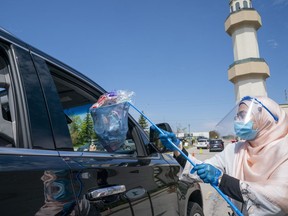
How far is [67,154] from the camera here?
1716 mm

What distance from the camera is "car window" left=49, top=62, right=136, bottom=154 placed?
2.34 metres

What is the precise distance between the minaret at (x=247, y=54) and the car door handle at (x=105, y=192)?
1798 inches

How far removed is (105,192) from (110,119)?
715 mm

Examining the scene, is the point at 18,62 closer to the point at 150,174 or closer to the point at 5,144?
the point at 5,144

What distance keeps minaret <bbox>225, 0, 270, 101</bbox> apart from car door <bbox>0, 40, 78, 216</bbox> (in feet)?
151

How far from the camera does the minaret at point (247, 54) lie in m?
45.6

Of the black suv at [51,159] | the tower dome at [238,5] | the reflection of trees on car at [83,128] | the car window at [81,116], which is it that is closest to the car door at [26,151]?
the black suv at [51,159]

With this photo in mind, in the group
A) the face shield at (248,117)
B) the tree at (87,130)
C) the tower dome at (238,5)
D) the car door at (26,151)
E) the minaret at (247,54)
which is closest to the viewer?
the car door at (26,151)

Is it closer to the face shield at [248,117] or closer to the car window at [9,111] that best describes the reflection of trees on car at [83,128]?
the car window at [9,111]

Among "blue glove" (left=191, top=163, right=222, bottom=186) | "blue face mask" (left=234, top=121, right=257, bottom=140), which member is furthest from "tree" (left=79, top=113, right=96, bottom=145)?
"blue face mask" (left=234, top=121, right=257, bottom=140)

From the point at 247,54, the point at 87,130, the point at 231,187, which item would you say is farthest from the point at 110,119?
the point at 247,54

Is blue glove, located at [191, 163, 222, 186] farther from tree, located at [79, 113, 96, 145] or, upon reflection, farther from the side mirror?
tree, located at [79, 113, 96, 145]

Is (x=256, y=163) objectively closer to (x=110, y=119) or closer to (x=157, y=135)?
(x=157, y=135)

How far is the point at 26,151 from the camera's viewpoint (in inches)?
57.7
